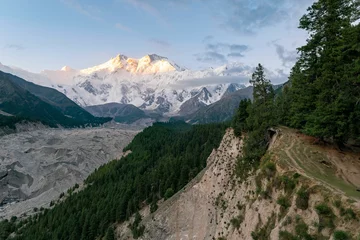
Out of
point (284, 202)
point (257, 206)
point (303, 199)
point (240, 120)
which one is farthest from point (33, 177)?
point (303, 199)

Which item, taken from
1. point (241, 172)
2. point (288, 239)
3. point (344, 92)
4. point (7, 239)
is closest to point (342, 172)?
point (344, 92)

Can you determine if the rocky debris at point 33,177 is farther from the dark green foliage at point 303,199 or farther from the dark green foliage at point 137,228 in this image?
the dark green foliage at point 303,199

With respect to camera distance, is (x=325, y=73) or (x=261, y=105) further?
(x=261, y=105)

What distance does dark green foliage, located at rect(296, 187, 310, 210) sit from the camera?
26.5 metres

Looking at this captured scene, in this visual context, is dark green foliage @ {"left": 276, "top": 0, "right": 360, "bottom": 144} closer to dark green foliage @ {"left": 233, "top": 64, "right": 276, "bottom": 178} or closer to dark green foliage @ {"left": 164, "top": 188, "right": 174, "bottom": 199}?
dark green foliage @ {"left": 233, "top": 64, "right": 276, "bottom": 178}

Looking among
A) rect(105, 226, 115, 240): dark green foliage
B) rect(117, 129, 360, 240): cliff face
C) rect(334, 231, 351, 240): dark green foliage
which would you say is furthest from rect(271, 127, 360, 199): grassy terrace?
rect(105, 226, 115, 240): dark green foliage

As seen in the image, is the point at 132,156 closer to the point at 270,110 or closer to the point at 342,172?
the point at 270,110

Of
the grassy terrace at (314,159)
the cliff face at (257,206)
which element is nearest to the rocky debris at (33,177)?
the cliff face at (257,206)

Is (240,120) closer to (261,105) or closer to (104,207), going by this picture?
(261,105)

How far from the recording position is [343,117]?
1373 inches

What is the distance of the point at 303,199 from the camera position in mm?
26750

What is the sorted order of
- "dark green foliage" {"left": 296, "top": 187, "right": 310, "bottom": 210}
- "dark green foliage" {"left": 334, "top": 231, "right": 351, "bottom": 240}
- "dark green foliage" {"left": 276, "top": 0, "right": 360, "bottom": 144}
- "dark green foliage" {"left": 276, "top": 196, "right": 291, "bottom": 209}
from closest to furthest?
1. "dark green foliage" {"left": 334, "top": 231, "right": 351, "bottom": 240}
2. "dark green foliage" {"left": 296, "top": 187, "right": 310, "bottom": 210}
3. "dark green foliage" {"left": 276, "top": 196, "right": 291, "bottom": 209}
4. "dark green foliage" {"left": 276, "top": 0, "right": 360, "bottom": 144}

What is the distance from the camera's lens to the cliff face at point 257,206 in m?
24.0

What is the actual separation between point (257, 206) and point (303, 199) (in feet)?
28.9
